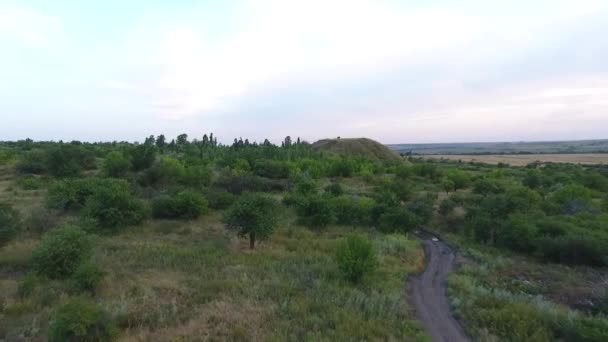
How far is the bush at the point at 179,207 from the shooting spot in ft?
91.8

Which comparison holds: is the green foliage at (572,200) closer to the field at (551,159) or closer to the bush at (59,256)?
the bush at (59,256)

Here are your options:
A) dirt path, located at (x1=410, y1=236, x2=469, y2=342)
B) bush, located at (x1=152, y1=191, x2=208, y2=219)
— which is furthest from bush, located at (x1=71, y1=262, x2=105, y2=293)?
bush, located at (x1=152, y1=191, x2=208, y2=219)

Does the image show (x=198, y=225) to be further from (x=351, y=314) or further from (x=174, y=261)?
(x=351, y=314)

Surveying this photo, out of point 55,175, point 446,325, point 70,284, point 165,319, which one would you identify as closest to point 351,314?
point 446,325

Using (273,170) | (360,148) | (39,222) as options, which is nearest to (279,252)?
(39,222)

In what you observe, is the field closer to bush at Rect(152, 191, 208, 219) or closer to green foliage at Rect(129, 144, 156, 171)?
green foliage at Rect(129, 144, 156, 171)

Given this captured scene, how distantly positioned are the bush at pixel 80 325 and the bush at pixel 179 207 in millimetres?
17683

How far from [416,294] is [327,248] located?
22.0 feet

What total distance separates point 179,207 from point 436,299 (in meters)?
20.6

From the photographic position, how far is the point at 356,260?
616 inches

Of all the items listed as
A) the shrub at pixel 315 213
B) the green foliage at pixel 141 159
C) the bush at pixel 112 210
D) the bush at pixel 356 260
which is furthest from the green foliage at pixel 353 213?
the green foliage at pixel 141 159

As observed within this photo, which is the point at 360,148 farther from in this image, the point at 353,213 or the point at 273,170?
the point at 353,213

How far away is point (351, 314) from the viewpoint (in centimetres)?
1219

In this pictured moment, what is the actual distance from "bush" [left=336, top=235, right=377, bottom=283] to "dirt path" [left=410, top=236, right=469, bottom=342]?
2356 mm
